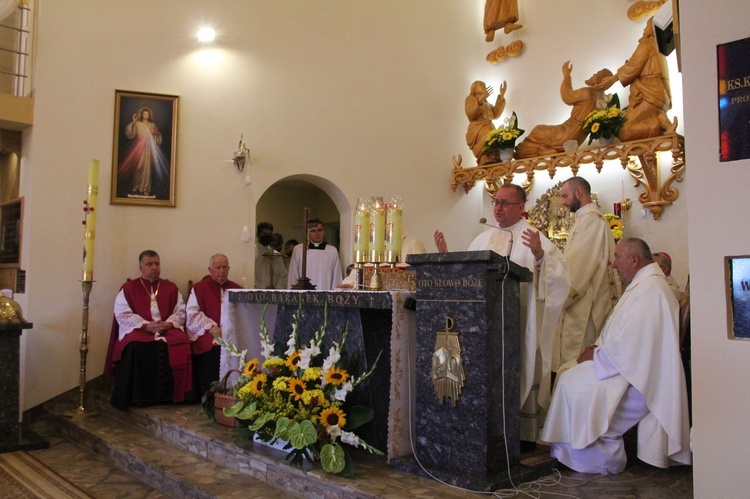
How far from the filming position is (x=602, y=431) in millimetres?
3545

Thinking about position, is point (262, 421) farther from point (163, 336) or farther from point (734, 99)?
point (734, 99)

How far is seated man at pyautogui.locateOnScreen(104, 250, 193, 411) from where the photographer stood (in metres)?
5.69

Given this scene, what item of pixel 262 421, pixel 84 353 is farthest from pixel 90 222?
pixel 262 421

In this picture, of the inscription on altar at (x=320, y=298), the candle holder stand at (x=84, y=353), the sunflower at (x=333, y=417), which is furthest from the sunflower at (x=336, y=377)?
the candle holder stand at (x=84, y=353)

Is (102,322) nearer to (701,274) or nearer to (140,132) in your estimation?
(140,132)

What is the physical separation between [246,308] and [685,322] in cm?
310

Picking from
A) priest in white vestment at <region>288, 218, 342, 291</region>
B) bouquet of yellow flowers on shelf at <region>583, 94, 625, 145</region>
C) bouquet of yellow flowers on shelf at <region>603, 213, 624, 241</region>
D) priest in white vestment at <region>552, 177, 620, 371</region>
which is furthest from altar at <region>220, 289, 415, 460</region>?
bouquet of yellow flowers on shelf at <region>583, 94, 625, 145</region>

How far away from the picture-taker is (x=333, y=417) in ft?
11.7

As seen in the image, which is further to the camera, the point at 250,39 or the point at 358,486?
the point at 250,39

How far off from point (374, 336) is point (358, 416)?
0.51 meters

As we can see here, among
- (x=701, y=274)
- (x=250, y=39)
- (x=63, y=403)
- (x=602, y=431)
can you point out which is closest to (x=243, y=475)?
(x=602, y=431)

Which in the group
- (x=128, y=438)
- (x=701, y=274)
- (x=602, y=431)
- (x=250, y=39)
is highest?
(x=250, y=39)

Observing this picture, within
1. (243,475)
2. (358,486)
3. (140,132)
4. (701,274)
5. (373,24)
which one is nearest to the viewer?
(701,274)

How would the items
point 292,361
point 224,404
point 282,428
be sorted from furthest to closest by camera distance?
point 224,404
point 292,361
point 282,428
